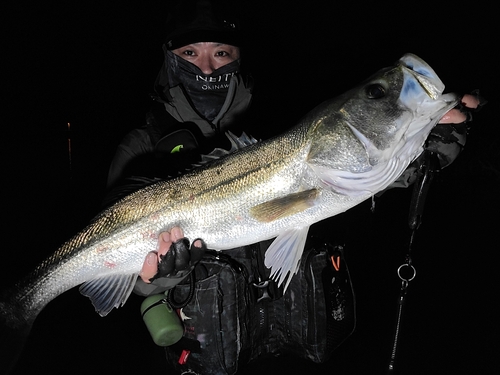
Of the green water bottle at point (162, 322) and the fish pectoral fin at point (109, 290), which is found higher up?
the fish pectoral fin at point (109, 290)

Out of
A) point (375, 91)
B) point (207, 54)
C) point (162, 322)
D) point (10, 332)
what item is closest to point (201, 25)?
point (207, 54)

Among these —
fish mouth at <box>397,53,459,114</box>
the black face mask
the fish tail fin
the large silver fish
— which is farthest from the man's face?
the fish tail fin

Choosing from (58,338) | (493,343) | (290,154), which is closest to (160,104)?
(290,154)

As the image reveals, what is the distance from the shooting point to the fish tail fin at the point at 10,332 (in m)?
2.20

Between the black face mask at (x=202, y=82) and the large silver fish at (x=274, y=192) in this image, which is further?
the black face mask at (x=202, y=82)

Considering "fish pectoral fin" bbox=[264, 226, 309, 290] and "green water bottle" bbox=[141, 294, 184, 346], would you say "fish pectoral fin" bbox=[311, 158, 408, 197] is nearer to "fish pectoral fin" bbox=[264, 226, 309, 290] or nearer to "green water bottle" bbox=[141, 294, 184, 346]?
"fish pectoral fin" bbox=[264, 226, 309, 290]

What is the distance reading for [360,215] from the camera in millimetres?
4191

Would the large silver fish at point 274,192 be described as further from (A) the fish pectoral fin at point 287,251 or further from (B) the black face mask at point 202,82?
(B) the black face mask at point 202,82

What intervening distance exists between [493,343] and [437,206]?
13.7 feet

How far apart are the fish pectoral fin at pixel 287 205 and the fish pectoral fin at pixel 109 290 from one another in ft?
3.03

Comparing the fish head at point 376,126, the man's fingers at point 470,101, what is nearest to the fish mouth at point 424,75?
the fish head at point 376,126

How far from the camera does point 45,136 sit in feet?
68.1

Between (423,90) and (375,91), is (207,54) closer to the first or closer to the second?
(375,91)

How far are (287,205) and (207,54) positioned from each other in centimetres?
A: 165
